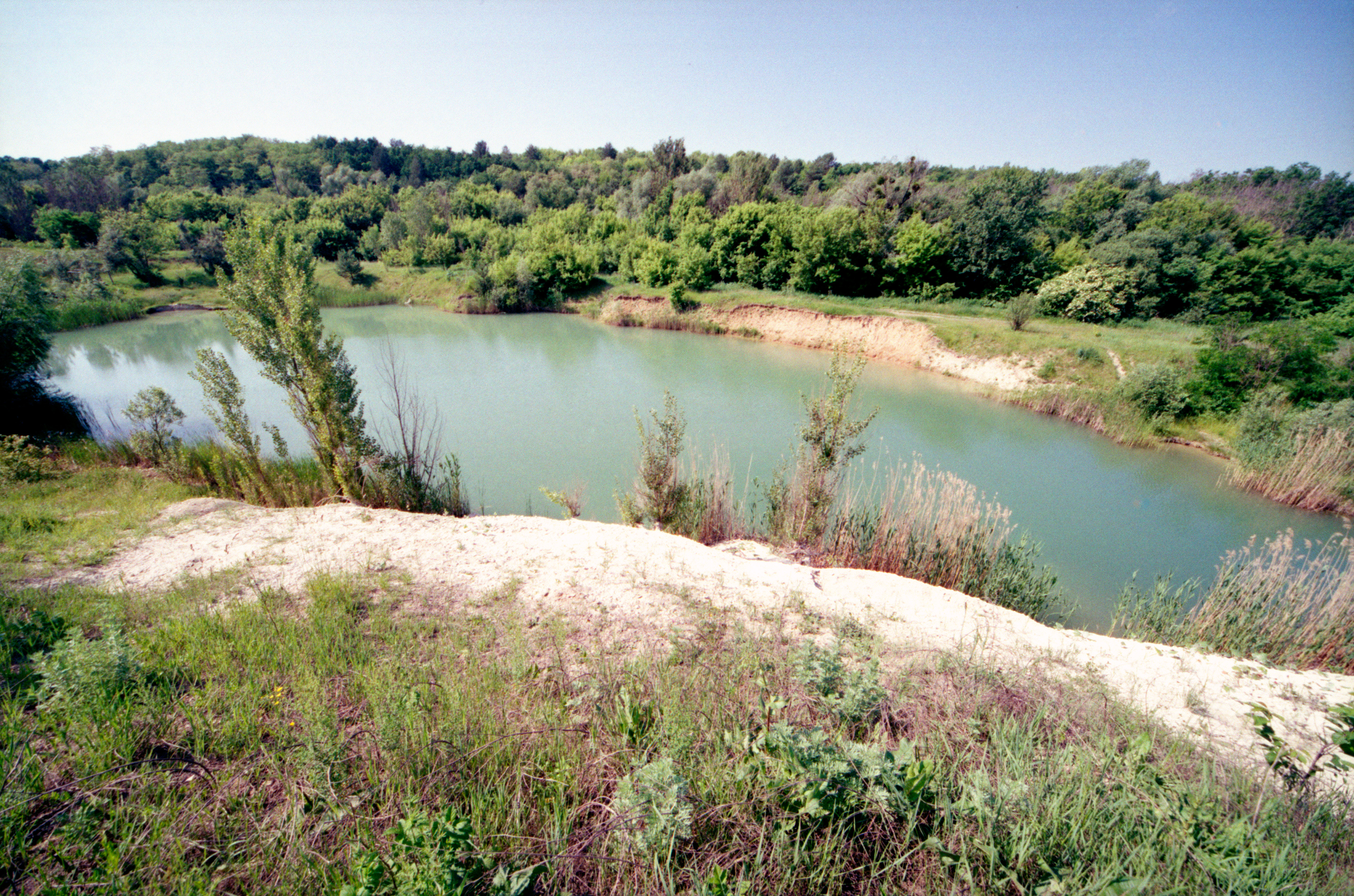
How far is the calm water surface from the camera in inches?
396

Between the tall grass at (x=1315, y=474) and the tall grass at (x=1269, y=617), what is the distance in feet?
19.4

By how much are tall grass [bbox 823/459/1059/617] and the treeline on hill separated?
29.9 feet

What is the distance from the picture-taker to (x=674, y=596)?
525 cm

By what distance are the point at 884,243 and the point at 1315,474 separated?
2416 centimetres

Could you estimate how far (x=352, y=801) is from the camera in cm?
248

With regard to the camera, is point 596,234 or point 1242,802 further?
point 596,234

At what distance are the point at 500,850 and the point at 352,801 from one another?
85 centimetres

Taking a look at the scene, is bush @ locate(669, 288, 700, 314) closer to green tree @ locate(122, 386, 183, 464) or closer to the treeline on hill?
the treeline on hill

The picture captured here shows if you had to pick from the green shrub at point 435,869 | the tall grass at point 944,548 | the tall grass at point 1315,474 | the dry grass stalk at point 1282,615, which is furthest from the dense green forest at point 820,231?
the green shrub at point 435,869

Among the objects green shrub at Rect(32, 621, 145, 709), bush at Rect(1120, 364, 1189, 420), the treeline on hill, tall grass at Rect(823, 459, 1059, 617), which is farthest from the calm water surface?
green shrub at Rect(32, 621, 145, 709)

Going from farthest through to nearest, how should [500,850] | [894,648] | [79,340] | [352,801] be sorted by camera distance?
1. [79,340]
2. [894,648]
3. [352,801]
4. [500,850]

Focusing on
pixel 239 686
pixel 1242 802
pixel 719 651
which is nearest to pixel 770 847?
pixel 719 651

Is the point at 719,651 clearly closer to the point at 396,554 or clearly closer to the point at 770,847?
the point at 770,847

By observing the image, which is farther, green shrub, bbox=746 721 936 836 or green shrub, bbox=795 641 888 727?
green shrub, bbox=795 641 888 727
